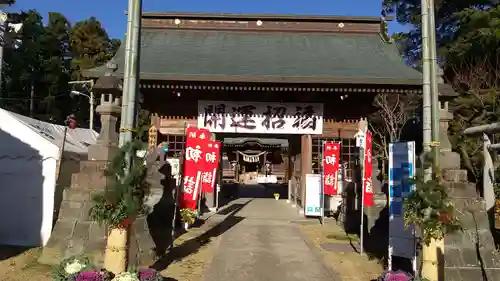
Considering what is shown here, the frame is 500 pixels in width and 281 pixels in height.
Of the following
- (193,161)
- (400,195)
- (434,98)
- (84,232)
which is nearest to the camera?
(434,98)

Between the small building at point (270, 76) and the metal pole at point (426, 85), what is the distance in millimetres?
7194

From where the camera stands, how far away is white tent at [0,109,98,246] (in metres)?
9.55

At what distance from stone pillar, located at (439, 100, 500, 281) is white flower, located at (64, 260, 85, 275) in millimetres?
5633

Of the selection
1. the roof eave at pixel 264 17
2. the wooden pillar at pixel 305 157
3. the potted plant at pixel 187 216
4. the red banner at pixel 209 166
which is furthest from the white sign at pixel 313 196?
the roof eave at pixel 264 17

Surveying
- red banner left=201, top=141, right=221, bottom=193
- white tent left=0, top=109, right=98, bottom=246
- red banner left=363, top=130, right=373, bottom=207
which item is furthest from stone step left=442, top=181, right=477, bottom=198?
white tent left=0, top=109, right=98, bottom=246

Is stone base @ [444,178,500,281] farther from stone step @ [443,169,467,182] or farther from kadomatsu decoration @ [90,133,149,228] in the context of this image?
kadomatsu decoration @ [90,133,149,228]

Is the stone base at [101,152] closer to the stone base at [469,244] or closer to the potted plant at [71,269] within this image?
the potted plant at [71,269]

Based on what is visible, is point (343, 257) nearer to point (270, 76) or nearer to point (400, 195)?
point (400, 195)

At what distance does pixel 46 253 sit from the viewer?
27.4 ft

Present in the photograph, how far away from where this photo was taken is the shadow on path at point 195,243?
8.52 meters

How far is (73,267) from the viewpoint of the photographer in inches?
211

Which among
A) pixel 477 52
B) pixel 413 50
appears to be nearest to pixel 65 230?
pixel 477 52

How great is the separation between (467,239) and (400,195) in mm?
1730

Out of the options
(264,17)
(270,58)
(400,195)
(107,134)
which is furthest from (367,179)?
(264,17)
